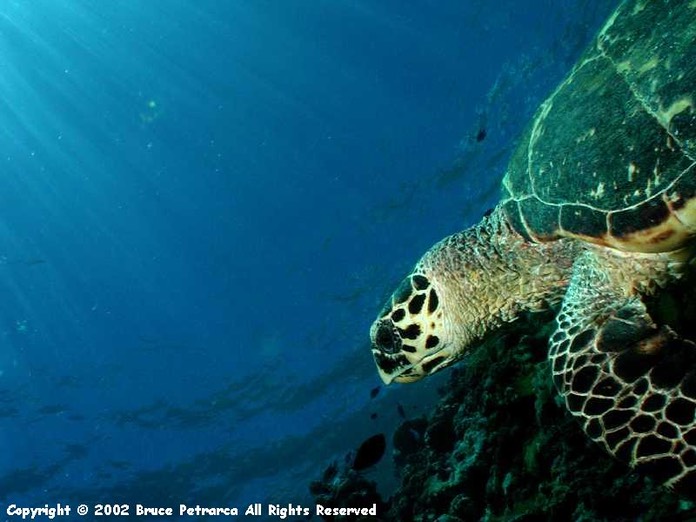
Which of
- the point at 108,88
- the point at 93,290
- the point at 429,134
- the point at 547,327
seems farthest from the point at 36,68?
the point at 547,327

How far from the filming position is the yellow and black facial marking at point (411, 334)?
3506 millimetres

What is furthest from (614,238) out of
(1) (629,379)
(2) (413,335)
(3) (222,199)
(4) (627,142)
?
(3) (222,199)

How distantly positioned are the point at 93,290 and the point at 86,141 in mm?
8062

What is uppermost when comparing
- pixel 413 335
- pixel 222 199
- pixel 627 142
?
pixel 222 199

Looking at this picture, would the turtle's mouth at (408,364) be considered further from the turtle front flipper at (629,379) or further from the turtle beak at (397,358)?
the turtle front flipper at (629,379)

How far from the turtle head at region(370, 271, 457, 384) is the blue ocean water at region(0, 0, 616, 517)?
17.6m

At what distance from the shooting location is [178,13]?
71.9 feet

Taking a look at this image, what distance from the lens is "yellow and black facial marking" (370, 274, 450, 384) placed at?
11.5 ft

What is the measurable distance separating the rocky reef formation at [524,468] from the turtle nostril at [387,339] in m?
0.71

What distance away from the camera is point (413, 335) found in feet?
11.6

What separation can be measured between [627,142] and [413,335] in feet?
6.16

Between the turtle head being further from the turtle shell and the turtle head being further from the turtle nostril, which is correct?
the turtle shell

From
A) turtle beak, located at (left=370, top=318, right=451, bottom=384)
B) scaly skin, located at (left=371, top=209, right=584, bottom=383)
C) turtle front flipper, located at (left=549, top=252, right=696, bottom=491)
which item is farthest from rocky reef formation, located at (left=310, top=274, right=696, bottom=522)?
turtle beak, located at (left=370, top=318, right=451, bottom=384)

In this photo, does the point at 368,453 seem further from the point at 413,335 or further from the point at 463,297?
the point at 463,297
